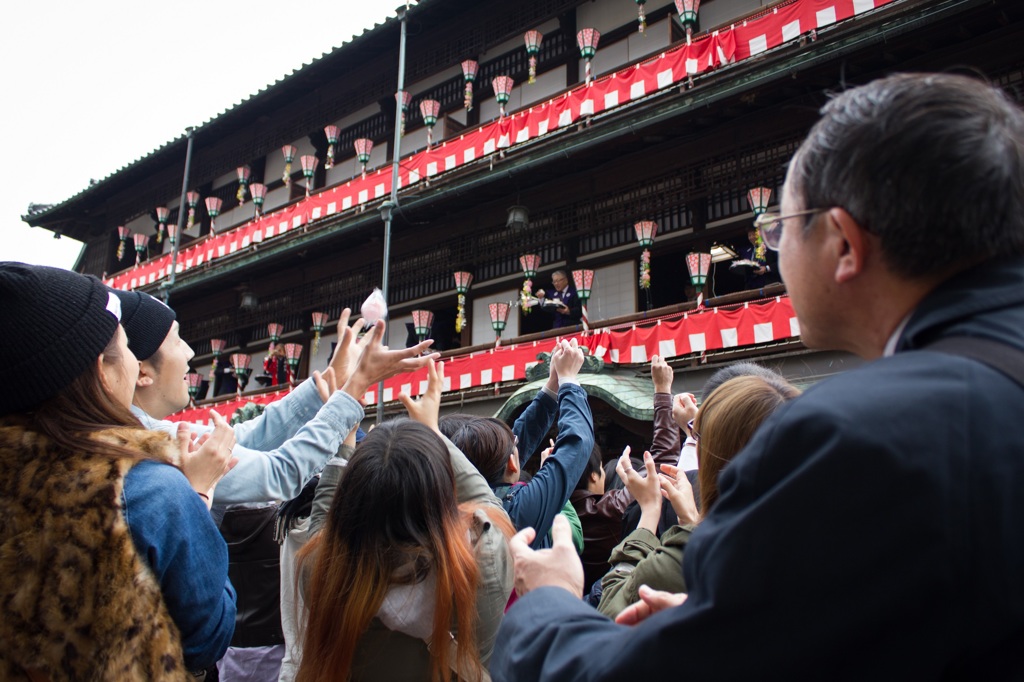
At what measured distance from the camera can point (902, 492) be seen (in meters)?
0.80

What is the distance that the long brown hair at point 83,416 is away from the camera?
157 cm

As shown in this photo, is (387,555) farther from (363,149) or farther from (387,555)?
(363,149)

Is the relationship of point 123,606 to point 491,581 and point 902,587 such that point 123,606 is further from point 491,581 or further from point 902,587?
point 902,587

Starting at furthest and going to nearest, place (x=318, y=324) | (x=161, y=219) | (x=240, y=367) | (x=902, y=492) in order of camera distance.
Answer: (x=161, y=219), (x=240, y=367), (x=318, y=324), (x=902, y=492)

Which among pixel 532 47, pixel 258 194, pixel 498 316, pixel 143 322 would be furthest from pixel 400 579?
pixel 258 194

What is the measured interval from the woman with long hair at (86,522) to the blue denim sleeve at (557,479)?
1.11 meters

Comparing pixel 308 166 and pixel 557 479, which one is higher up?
pixel 308 166

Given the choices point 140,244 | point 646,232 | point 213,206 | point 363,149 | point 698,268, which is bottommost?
point 698,268

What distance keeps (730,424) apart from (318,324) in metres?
14.3

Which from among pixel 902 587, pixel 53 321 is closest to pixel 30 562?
pixel 53 321

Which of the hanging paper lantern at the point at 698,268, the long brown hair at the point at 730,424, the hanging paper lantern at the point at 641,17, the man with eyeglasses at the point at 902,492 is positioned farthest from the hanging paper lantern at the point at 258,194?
the man with eyeglasses at the point at 902,492

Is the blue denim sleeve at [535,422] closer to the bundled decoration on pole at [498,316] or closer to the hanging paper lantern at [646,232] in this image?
the hanging paper lantern at [646,232]

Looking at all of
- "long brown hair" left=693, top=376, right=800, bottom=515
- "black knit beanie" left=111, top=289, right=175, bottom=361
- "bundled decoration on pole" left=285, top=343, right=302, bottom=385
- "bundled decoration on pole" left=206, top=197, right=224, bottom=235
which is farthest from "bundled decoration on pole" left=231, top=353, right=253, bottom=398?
"long brown hair" left=693, top=376, right=800, bottom=515

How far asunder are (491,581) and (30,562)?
43.8 inches
